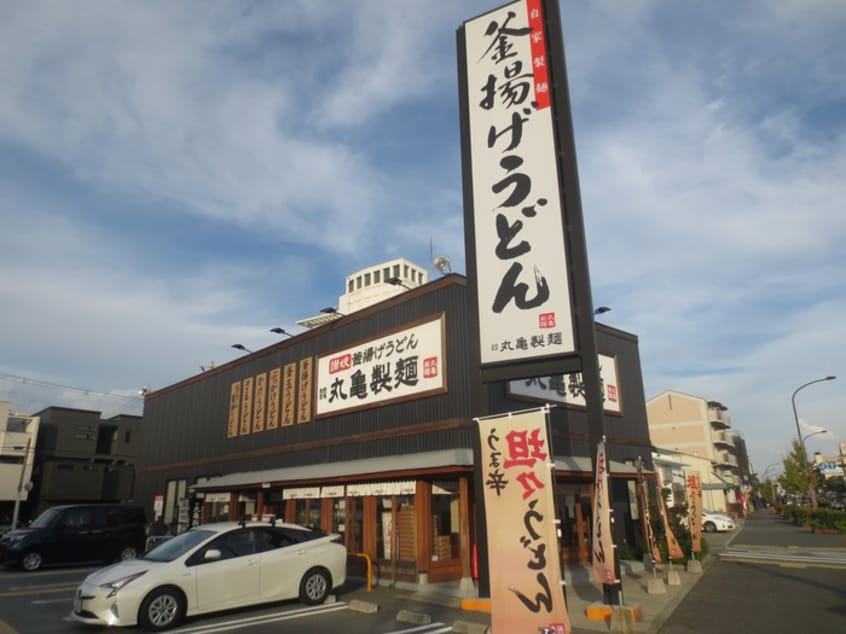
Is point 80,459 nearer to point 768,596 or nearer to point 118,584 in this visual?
point 118,584

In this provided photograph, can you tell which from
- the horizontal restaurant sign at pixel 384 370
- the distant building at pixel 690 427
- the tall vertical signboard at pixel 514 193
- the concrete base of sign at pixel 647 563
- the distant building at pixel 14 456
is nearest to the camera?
the tall vertical signboard at pixel 514 193

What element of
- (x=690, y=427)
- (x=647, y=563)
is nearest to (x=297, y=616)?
(x=647, y=563)

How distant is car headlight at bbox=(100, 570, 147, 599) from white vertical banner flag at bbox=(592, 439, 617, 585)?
711cm

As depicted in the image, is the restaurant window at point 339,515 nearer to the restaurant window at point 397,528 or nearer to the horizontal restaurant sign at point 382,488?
the horizontal restaurant sign at point 382,488

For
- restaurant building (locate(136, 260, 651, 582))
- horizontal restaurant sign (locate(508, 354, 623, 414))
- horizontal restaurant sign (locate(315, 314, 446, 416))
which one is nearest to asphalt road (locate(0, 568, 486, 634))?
restaurant building (locate(136, 260, 651, 582))

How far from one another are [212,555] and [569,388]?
1154 cm

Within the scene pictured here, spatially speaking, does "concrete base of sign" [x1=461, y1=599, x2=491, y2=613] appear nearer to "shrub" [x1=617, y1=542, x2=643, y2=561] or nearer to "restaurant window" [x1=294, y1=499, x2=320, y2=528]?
"restaurant window" [x1=294, y1=499, x2=320, y2=528]

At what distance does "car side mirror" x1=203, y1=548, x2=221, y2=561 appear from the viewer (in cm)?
979

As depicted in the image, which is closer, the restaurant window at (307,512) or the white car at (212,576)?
the white car at (212,576)

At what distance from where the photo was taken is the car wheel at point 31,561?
1658cm

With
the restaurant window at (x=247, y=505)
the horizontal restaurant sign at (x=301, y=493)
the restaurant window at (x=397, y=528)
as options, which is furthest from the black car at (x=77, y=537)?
the restaurant window at (x=397, y=528)

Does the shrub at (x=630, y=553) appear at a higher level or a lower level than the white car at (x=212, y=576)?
lower

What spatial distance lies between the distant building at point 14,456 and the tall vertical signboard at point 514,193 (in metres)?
48.6

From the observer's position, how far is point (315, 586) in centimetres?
1112
